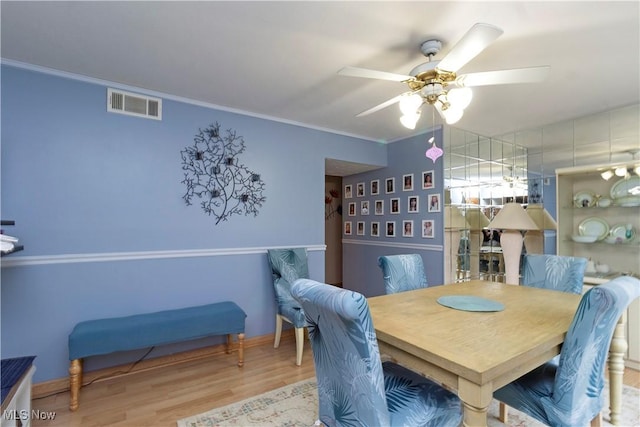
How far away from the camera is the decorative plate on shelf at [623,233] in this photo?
9.43 ft

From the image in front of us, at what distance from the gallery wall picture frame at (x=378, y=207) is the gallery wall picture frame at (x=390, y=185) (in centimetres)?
19

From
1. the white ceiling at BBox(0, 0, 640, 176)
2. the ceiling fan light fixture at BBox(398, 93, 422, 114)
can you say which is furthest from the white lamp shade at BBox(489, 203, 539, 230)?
the ceiling fan light fixture at BBox(398, 93, 422, 114)

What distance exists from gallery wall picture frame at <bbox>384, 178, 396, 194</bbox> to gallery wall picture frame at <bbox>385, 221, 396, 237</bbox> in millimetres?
435

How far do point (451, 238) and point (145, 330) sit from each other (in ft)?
10.6

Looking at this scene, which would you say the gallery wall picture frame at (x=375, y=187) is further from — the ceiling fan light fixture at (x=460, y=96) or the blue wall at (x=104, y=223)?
the ceiling fan light fixture at (x=460, y=96)

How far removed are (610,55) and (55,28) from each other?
11.6 feet

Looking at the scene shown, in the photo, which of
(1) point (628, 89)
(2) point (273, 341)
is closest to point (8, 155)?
(2) point (273, 341)

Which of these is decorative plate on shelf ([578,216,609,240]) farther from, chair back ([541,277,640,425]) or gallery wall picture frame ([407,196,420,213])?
chair back ([541,277,640,425])

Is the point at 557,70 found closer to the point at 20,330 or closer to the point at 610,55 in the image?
the point at 610,55

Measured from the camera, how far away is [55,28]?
181 centimetres

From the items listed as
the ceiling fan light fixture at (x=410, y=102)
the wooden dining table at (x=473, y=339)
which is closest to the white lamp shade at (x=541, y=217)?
the wooden dining table at (x=473, y=339)

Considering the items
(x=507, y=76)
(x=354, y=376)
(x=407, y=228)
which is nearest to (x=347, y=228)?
(x=407, y=228)

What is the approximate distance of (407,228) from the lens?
3984mm

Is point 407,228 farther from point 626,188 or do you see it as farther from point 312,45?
point 312,45
